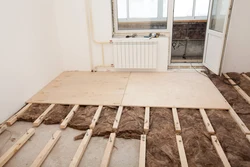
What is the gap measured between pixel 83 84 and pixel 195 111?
A: 184 cm

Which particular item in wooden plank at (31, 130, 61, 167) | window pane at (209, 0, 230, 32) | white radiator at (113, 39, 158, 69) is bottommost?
wooden plank at (31, 130, 61, 167)

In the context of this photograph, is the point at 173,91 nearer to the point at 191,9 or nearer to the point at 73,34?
the point at 73,34

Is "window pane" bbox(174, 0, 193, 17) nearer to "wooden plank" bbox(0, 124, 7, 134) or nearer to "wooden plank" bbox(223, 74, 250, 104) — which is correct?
"wooden plank" bbox(223, 74, 250, 104)

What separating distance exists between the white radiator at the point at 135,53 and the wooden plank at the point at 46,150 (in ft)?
6.37

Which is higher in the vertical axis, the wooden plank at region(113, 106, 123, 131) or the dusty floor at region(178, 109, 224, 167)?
the wooden plank at region(113, 106, 123, 131)

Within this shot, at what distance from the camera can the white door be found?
3008mm

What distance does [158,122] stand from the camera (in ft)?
7.13

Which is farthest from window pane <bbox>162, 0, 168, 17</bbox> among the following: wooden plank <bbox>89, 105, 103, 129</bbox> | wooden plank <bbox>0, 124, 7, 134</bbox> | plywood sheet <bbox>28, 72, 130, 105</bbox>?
wooden plank <bbox>0, 124, 7, 134</bbox>

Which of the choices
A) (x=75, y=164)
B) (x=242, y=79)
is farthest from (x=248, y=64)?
(x=75, y=164)

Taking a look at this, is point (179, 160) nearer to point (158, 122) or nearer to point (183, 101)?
point (158, 122)

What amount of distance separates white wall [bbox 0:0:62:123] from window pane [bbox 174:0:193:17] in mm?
2842

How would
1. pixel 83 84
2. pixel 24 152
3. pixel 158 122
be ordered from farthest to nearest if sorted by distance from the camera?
pixel 83 84 < pixel 158 122 < pixel 24 152

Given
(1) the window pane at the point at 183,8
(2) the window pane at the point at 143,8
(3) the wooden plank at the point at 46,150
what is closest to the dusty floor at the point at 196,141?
(3) the wooden plank at the point at 46,150

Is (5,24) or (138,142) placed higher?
(5,24)
